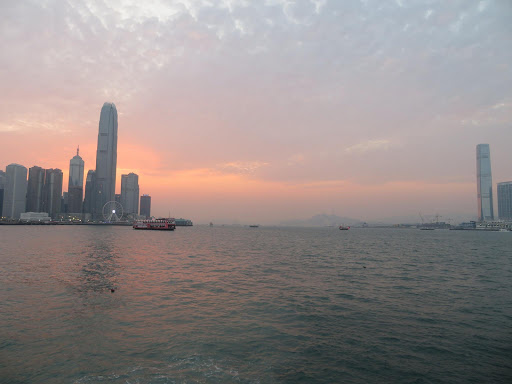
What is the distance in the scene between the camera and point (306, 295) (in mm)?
30203

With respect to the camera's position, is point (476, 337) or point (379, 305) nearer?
point (476, 337)

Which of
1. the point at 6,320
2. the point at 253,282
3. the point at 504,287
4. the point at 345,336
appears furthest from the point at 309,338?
the point at 504,287

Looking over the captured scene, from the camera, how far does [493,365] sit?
1561 cm

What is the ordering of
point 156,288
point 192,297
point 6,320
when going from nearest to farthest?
point 6,320 < point 192,297 < point 156,288

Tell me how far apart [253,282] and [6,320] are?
78.8 ft

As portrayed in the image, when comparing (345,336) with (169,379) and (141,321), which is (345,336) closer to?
(169,379)

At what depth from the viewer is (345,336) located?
19297mm

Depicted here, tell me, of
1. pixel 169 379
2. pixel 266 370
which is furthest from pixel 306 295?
pixel 169 379

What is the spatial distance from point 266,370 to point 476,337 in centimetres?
1545

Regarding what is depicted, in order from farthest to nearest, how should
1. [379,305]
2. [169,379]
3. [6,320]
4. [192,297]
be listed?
[192,297]
[379,305]
[6,320]
[169,379]

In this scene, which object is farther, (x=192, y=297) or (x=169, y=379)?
(x=192, y=297)

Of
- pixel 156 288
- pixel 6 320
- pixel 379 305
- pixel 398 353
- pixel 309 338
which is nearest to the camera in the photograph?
pixel 398 353

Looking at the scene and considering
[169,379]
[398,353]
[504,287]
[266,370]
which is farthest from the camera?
[504,287]

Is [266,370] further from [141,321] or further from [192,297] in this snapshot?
[192,297]
